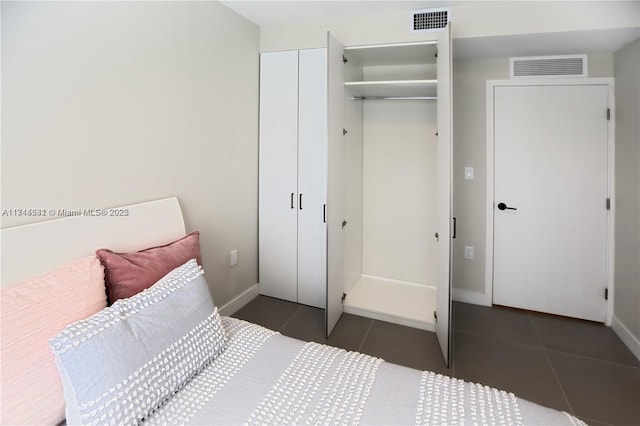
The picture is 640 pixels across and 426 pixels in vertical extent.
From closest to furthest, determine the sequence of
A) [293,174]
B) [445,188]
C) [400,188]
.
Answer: [445,188] → [293,174] → [400,188]

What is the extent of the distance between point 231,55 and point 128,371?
245 centimetres

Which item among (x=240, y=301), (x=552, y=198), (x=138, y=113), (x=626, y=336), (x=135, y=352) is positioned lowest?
(x=626, y=336)

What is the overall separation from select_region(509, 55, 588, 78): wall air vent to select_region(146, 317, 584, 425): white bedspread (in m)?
2.78

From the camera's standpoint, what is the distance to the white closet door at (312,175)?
2.97 meters

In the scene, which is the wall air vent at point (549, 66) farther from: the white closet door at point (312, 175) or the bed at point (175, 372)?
the bed at point (175, 372)

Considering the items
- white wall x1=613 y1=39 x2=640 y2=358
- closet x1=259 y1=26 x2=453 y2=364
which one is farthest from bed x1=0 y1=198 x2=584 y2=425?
white wall x1=613 y1=39 x2=640 y2=358

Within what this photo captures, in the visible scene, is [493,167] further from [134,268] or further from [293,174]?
[134,268]

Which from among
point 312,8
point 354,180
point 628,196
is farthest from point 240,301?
point 628,196

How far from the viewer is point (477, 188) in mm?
3209

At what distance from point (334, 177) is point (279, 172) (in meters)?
0.70

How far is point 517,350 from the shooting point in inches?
99.0

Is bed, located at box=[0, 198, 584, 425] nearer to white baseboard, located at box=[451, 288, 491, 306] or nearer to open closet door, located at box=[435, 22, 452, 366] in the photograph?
open closet door, located at box=[435, 22, 452, 366]

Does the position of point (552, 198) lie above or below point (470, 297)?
above

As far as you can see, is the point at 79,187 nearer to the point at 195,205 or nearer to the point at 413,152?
the point at 195,205
